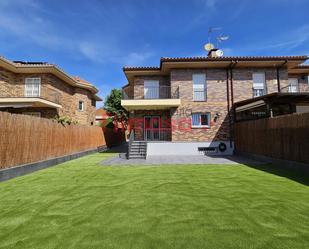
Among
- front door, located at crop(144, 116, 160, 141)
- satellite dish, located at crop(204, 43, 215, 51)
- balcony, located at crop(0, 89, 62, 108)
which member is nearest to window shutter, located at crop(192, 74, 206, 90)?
front door, located at crop(144, 116, 160, 141)

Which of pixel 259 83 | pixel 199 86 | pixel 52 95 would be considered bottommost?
pixel 52 95

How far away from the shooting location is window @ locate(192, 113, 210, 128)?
46.2ft

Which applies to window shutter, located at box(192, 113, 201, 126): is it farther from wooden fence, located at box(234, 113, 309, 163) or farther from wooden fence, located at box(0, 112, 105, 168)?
wooden fence, located at box(0, 112, 105, 168)

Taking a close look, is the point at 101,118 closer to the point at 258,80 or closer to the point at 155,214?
the point at 258,80

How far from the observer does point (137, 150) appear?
41.7ft

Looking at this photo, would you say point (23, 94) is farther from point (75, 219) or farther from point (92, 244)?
point (92, 244)

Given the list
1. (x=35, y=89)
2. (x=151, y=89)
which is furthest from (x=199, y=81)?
(x=35, y=89)

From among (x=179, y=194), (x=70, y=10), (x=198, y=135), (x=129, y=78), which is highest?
(x=70, y=10)

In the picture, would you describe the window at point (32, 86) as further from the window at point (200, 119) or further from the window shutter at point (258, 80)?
the window shutter at point (258, 80)

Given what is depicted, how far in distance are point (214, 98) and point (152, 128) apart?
5.73 meters

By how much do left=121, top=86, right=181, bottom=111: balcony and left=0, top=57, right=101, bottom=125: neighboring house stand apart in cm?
738

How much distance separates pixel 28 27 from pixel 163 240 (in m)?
12.6

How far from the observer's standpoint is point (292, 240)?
267 cm

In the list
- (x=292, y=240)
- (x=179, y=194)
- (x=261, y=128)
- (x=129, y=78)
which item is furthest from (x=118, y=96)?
(x=292, y=240)
